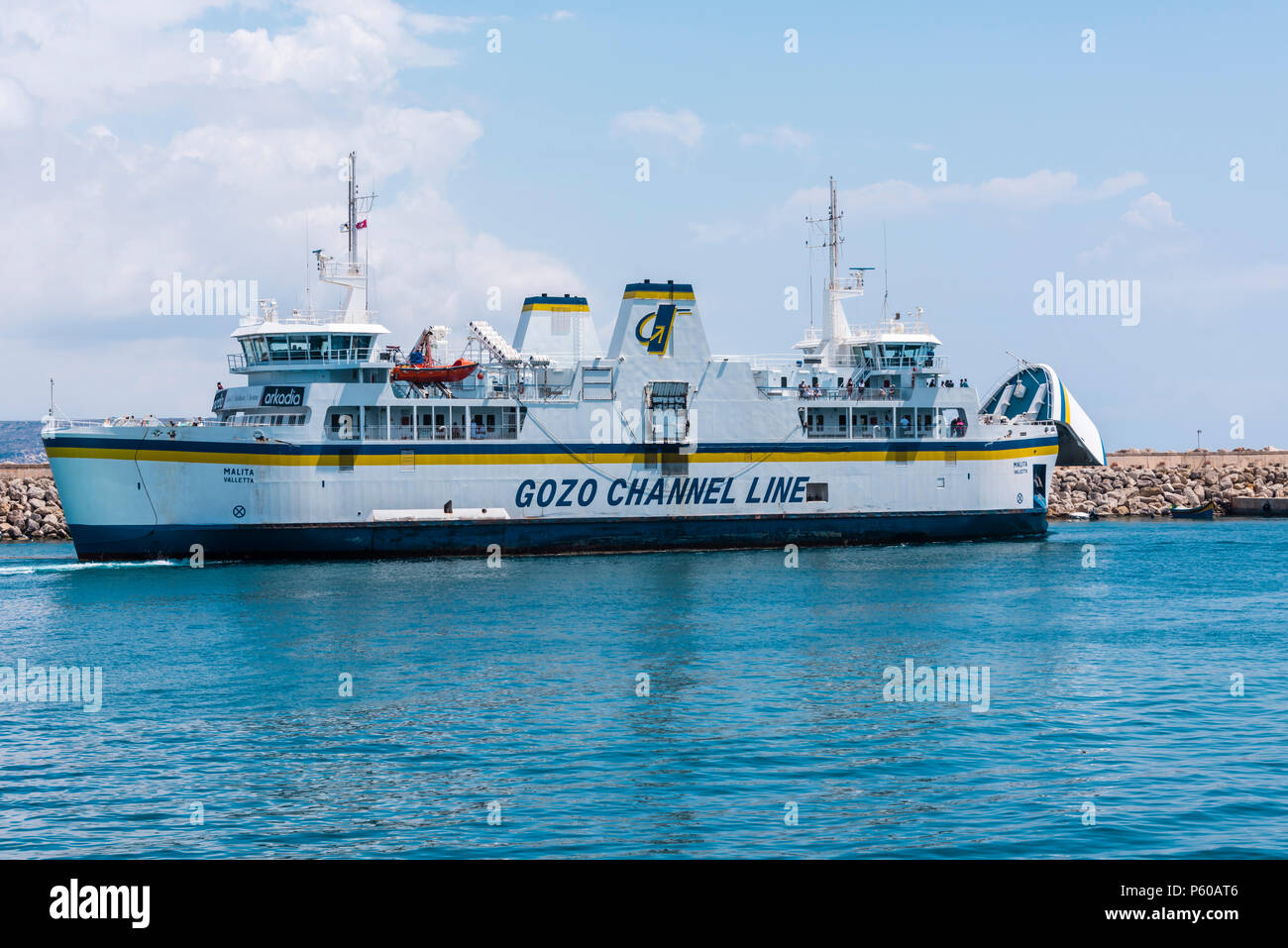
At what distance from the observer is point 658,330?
51.4m

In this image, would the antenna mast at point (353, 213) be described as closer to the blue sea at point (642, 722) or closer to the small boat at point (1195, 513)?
the blue sea at point (642, 722)

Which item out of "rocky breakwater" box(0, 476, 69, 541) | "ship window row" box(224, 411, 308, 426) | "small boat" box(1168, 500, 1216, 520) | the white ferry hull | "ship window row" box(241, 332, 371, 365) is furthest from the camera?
"small boat" box(1168, 500, 1216, 520)

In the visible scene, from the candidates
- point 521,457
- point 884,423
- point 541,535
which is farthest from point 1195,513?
point 521,457

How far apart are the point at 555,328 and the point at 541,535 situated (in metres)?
11.3

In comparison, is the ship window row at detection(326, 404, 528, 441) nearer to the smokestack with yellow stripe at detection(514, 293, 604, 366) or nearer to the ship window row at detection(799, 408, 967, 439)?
the smokestack with yellow stripe at detection(514, 293, 604, 366)

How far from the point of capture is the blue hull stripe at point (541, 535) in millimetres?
44375

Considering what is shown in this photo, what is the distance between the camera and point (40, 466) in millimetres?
85062

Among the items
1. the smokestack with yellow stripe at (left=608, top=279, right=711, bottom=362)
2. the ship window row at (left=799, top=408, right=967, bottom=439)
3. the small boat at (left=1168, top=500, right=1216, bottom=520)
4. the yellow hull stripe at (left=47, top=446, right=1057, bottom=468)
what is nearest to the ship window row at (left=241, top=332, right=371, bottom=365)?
the yellow hull stripe at (left=47, top=446, right=1057, bottom=468)

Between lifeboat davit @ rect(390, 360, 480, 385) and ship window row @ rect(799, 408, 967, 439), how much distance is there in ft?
52.0

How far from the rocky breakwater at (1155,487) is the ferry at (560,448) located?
23.8 meters

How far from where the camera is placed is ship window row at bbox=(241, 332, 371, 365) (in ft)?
157

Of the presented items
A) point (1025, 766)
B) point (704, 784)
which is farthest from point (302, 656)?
point (1025, 766)

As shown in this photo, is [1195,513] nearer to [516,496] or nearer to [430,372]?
[516,496]

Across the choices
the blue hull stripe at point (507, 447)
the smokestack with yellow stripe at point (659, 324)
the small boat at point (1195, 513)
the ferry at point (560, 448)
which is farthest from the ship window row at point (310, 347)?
the small boat at point (1195, 513)
